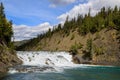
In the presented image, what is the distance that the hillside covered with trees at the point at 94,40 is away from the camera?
421ft

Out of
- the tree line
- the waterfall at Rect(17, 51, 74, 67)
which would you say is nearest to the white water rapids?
the waterfall at Rect(17, 51, 74, 67)

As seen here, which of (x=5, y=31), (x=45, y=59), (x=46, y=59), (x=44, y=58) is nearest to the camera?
(x=5, y=31)

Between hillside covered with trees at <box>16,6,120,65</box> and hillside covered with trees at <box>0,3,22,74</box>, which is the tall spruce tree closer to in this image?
hillside covered with trees at <box>0,3,22,74</box>

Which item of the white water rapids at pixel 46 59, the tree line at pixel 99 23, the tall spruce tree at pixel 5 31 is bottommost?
the white water rapids at pixel 46 59

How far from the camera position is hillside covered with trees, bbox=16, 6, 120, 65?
421 ft

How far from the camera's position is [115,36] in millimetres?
152750

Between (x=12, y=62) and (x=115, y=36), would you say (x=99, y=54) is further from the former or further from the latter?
A: (x=12, y=62)

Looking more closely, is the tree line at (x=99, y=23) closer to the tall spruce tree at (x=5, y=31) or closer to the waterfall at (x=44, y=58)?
the waterfall at (x=44, y=58)

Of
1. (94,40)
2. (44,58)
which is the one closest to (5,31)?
(44,58)

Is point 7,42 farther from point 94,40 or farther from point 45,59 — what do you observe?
point 94,40

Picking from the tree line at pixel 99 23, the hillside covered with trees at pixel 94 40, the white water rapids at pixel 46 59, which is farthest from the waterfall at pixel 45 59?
the tree line at pixel 99 23

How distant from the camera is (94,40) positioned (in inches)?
6196

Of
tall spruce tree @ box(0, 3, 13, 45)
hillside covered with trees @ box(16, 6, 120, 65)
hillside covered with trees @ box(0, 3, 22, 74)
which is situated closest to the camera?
hillside covered with trees @ box(0, 3, 22, 74)

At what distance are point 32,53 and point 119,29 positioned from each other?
67797 mm
